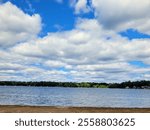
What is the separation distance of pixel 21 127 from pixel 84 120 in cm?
158

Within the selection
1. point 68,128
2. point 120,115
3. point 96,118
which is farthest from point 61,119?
point 120,115

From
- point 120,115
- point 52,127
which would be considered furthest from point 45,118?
point 120,115

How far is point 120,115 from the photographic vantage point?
9.44m

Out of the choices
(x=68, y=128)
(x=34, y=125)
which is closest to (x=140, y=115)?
(x=68, y=128)

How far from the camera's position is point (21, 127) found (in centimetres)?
907

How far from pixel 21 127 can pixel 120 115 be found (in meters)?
2.55

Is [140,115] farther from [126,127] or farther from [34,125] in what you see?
[34,125]

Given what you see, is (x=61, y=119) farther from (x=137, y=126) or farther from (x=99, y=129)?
(x=137, y=126)

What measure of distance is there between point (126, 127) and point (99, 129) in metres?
0.69

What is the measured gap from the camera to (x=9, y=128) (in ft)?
30.0

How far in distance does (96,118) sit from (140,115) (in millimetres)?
1181

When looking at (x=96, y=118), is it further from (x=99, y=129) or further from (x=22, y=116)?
(x=22, y=116)

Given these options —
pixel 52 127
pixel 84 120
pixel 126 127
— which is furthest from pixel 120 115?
pixel 52 127

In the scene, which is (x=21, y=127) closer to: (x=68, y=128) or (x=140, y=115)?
(x=68, y=128)
